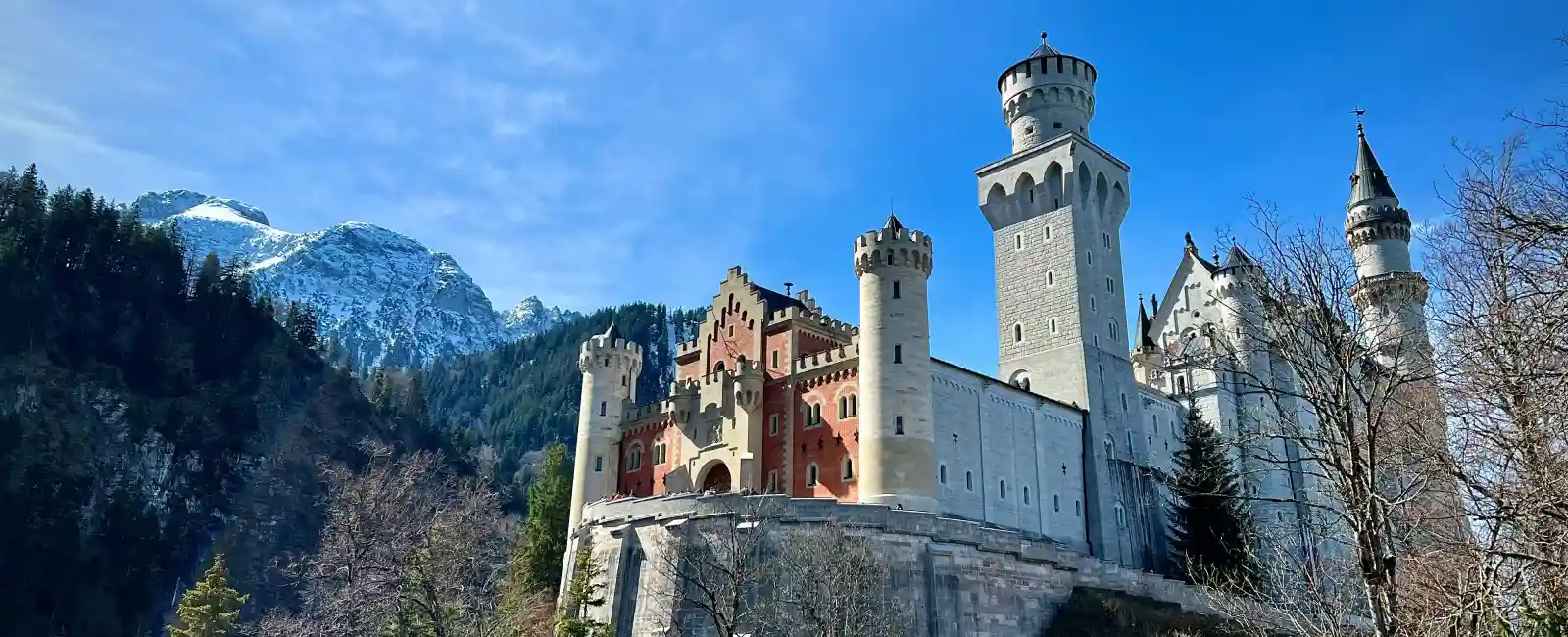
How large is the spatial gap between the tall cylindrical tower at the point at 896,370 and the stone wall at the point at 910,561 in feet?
13.6

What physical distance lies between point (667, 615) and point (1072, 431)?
82.2 feet

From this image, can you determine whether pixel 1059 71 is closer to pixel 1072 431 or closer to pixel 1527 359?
pixel 1072 431

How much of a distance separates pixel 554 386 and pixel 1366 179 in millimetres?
127432

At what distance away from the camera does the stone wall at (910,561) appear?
37.0 metres

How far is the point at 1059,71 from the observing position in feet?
198

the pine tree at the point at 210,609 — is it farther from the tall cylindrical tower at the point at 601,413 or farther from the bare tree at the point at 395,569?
the tall cylindrical tower at the point at 601,413

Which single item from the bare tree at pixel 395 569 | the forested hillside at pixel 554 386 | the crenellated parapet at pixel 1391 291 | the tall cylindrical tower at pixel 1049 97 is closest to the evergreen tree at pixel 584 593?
the bare tree at pixel 395 569

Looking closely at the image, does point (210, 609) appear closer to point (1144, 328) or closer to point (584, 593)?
point (584, 593)

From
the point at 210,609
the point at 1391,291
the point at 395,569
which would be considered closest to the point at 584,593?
the point at 395,569

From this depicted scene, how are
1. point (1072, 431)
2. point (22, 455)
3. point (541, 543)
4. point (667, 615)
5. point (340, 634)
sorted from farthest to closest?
point (22, 455) < point (541, 543) < point (1072, 431) < point (340, 634) < point (667, 615)

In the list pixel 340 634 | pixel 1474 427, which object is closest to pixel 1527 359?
pixel 1474 427

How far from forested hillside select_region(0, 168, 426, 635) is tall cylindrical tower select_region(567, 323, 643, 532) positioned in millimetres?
36374

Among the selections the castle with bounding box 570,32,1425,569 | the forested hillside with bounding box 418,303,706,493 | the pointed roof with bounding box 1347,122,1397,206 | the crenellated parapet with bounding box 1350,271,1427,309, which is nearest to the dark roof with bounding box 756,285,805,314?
the castle with bounding box 570,32,1425,569

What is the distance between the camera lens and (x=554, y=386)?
174750 millimetres
